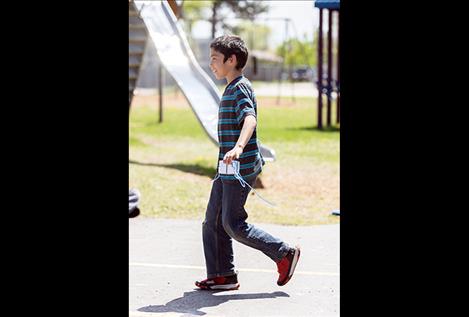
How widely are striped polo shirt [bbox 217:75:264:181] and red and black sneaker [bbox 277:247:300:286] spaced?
1.80 ft

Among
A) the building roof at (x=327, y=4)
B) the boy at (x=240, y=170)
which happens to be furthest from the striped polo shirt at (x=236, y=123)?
the building roof at (x=327, y=4)

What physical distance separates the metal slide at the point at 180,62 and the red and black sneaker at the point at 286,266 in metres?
7.03

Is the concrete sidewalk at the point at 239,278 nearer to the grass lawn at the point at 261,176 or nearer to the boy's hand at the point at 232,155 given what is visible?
the boy's hand at the point at 232,155

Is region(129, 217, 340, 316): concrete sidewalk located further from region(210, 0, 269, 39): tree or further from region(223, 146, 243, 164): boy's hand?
region(210, 0, 269, 39): tree

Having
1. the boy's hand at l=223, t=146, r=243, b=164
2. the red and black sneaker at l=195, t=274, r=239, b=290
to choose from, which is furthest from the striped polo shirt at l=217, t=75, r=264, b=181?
the red and black sneaker at l=195, t=274, r=239, b=290

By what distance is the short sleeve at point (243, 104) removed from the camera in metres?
5.23

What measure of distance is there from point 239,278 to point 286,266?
55 cm

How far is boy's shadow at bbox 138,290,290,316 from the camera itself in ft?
16.6

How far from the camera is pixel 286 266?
548 centimetres

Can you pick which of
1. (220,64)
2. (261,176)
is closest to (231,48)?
(220,64)
